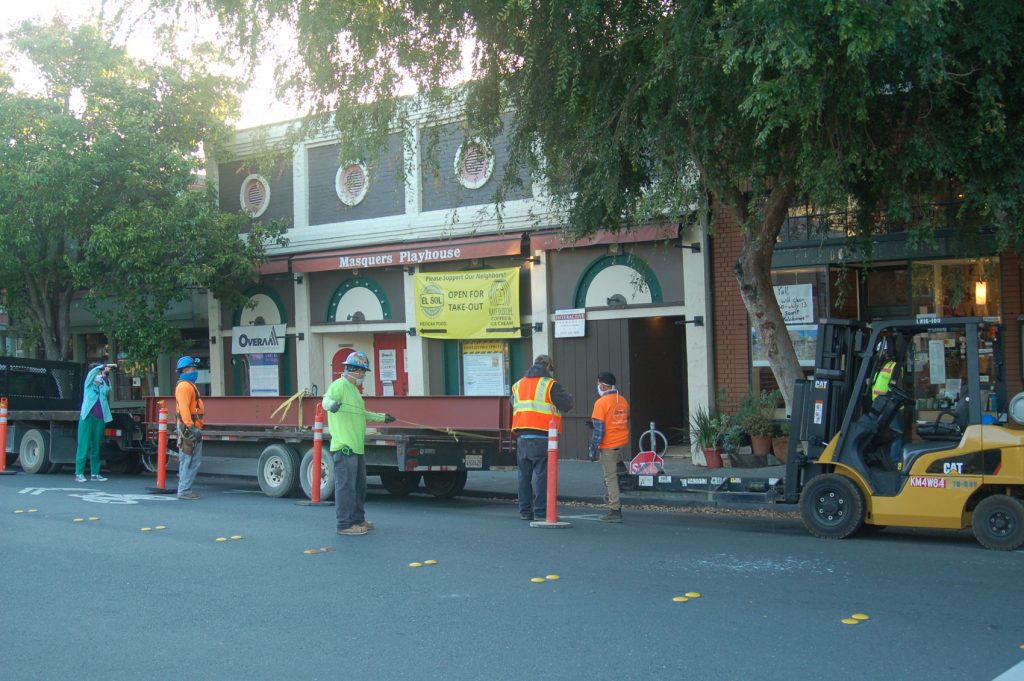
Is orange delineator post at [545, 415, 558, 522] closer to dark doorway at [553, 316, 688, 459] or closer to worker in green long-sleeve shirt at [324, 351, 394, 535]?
worker in green long-sleeve shirt at [324, 351, 394, 535]

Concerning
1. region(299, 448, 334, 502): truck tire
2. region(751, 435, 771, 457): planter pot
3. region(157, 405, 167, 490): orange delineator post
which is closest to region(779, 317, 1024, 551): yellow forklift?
region(751, 435, 771, 457): planter pot

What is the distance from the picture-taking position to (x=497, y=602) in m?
7.18

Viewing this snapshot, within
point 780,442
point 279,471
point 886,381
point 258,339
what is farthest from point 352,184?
point 886,381

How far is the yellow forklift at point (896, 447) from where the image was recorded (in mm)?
8938

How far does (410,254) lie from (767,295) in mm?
8716

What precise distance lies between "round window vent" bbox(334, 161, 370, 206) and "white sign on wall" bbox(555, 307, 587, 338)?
16.7 feet

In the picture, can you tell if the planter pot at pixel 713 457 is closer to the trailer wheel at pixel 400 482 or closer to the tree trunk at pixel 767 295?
the tree trunk at pixel 767 295

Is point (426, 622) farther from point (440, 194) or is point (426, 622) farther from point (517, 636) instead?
point (440, 194)

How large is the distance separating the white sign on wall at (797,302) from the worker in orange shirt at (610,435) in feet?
17.0

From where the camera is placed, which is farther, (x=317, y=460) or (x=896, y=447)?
(x=317, y=460)

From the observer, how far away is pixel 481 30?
458 inches

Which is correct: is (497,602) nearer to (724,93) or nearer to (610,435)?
(610,435)

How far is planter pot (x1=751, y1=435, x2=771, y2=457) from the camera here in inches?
599

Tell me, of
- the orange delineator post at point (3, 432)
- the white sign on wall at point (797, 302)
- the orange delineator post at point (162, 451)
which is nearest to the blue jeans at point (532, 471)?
the orange delineator post at point (162, 451)
